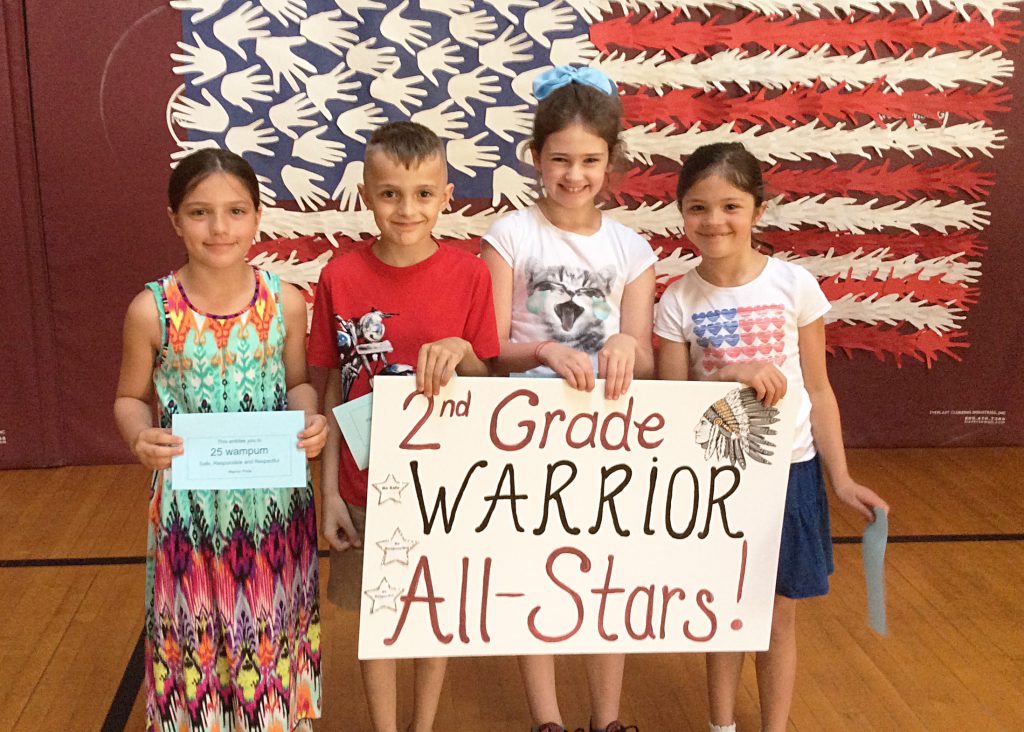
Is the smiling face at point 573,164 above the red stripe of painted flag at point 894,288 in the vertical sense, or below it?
above

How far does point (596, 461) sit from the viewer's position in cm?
154

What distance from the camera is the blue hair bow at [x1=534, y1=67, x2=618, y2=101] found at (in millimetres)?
1677

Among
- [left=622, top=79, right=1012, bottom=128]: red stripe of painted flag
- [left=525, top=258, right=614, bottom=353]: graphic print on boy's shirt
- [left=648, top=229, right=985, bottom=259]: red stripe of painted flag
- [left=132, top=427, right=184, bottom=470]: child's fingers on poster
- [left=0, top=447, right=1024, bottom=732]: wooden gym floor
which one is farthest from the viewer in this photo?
[left=648, top=229, right=985, bottom=259]: red stripe of painted flag

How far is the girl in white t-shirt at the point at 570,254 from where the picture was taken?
1.63m

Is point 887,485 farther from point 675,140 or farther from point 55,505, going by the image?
point 55,505

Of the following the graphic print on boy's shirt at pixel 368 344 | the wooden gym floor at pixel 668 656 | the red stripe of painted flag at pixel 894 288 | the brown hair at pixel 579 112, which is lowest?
the wooden gym floor at pixel 668 656

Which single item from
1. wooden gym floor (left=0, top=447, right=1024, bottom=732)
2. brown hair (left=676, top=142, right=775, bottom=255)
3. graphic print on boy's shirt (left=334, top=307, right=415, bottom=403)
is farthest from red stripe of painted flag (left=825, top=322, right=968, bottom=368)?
graphic print on boy's shirt (left=334, top=307, right=415, bottom=403)

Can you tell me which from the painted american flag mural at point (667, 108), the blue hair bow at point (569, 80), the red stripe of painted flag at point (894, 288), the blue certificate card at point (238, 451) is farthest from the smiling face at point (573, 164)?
the red stripe of painted flag at point (894, 288)

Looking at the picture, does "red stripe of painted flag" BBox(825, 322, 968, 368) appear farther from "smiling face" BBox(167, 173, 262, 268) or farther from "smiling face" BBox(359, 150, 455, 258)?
"smiling face" BBox(167, 173, 262, 268)

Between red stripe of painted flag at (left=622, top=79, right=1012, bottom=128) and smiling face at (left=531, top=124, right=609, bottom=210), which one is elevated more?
red stripe of painted flag at (left=622, top=79, right=1012, bottom=128)

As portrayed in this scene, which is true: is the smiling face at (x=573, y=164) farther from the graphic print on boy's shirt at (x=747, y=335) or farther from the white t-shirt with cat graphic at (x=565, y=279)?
Answer: the graphic print on boy's shirt at (x=747, y=335)

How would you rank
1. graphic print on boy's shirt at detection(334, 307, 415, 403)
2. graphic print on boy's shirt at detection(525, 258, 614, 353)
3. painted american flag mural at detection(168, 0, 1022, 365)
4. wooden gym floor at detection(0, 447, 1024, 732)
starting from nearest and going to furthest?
graphic print on boy's shirt at detection(334, 307, 415, 403) → graphic print on boy's shirt at detection(525, 258, 614, 353) → wooden gym floor at detection(0, 447, 1024, 732) → painted american flag mural at detection(168, 0, 1022, 365)

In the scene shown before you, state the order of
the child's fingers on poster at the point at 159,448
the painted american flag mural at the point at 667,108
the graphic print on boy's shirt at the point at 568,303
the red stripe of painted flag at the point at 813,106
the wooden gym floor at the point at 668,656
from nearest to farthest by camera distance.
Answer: the child's fingers on poster at the point at 159,448 < the graphic print on boy's shirt at the point at 568,303 < the wooden gym floor at the point at 668,656 < the painted american flag mural at the point at 667,108 < the red stripe of painted flag at the point at 813,106

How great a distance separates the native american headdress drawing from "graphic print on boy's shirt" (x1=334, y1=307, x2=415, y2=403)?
0.49 metres
